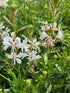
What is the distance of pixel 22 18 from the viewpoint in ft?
6.34

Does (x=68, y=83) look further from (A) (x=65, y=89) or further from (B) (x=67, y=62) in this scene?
(B) (x=67, y=62)

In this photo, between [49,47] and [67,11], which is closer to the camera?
[49,47]

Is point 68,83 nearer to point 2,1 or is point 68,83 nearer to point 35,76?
point 35,76

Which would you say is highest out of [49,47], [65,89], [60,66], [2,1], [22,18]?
[2,1]

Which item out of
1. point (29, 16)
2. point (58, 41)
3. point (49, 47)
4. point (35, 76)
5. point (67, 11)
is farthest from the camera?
point (67, 11)

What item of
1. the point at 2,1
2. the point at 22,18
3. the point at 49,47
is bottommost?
the point at 49,47

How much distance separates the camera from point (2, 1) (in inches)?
67.3

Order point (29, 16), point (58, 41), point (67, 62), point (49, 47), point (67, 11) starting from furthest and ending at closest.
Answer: point (67, 11) < point (29, 16) < point (58, 41) < point (49, 47) < point (67, 62)

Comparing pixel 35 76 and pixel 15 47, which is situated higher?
pixel 15 47

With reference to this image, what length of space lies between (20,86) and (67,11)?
1.25 metres

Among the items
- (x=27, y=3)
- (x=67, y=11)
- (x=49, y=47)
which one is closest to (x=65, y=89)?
(x=49, y=47)

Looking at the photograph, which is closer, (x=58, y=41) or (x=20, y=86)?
(x=20, y=86)

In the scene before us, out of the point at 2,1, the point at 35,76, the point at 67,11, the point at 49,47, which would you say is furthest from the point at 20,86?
the point at 67,11

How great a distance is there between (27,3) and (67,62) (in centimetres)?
122
